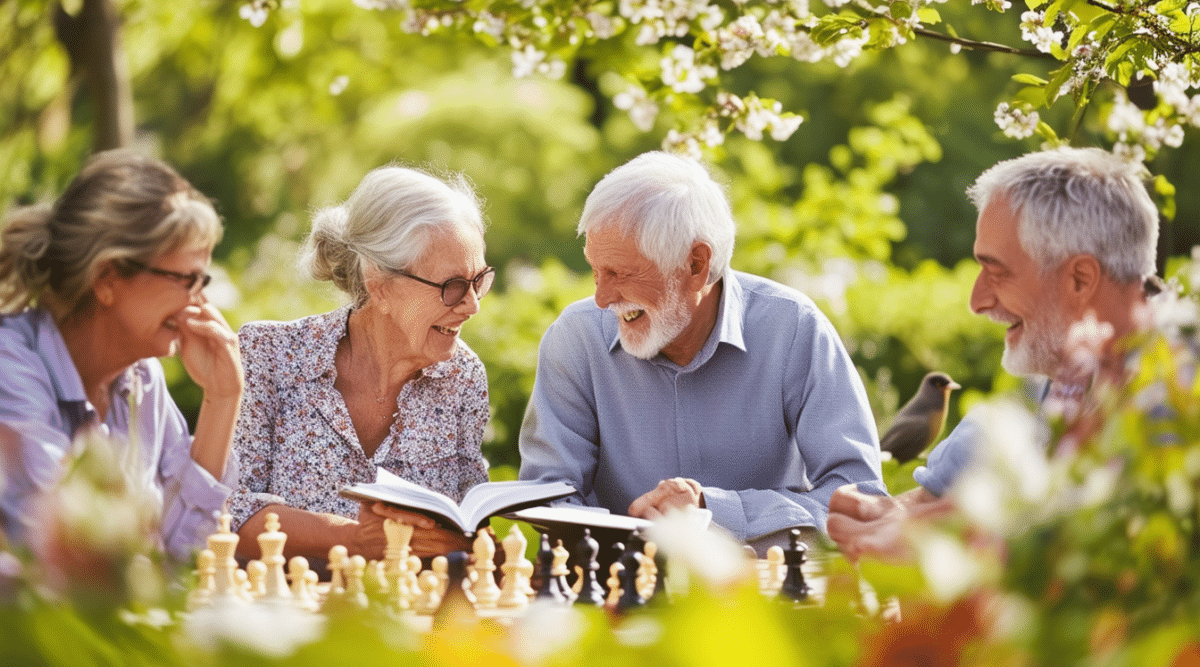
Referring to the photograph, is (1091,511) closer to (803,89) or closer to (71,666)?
(71,666)

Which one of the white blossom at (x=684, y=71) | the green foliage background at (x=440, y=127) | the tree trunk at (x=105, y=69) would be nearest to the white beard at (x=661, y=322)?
the white blossom at (x=684, y=71)

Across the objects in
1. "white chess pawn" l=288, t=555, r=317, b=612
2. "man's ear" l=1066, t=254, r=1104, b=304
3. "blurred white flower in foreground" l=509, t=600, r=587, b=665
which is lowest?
"white chess pawn" l=288, t=555, r=317, b=612

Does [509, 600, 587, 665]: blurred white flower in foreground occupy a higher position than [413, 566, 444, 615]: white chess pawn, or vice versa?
[509, 600, 587, 665]: blurred white flower in foreground

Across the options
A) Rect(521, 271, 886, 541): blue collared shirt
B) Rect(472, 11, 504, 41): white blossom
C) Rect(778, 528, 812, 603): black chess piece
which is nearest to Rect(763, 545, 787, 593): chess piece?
Rect(778, 528, 812, 603): black chess piece

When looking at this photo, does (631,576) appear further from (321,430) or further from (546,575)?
(321,430)

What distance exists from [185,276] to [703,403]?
6.06 feet

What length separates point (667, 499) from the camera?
351 cm

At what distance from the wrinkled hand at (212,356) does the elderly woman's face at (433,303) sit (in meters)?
0.92

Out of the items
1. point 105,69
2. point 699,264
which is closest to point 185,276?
point 699,264

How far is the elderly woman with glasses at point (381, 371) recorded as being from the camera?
400 centimetres

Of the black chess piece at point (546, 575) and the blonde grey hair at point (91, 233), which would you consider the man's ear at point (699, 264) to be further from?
the blonde grey hair at point (91, 233)

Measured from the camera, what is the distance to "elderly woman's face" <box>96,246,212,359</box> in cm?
280

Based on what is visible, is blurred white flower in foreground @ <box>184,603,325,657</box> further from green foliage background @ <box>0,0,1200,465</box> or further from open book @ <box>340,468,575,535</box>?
green foliage background @ <box>0,0,1200,465</box>

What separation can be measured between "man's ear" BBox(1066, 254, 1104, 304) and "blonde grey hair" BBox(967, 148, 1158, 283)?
2 cm
